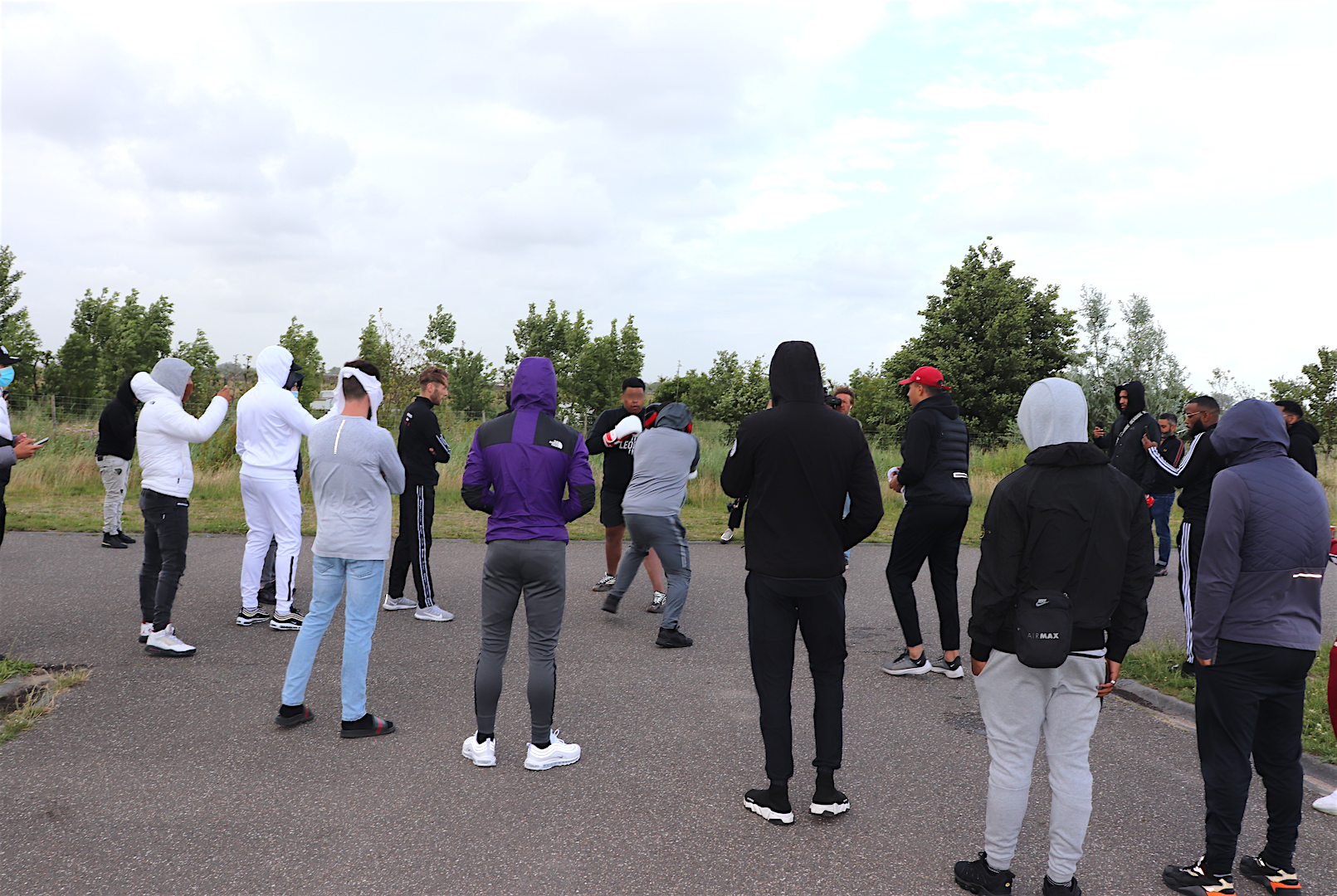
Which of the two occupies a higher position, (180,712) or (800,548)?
(800,548)

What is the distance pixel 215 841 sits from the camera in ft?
11.1

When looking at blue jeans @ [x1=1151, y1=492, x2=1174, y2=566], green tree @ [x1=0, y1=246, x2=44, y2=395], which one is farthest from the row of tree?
blue jeans @ [x1=1151, y1=492, x2=1174, y2=566]

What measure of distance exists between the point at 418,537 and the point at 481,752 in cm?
319

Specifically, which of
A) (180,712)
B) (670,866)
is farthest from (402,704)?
(670,866)

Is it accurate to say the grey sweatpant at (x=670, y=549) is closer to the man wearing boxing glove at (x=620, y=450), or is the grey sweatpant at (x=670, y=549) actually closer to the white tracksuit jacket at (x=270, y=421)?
the man wearing boxing glove at (x=620, y=450)

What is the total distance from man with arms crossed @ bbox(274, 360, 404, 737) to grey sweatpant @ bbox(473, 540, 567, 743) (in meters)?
0.75

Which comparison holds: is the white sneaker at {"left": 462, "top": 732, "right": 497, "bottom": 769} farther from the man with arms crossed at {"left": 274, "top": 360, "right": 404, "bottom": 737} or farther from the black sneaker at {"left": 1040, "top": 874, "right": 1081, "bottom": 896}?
the black sneaker at {"left": 1040, "top": 874, "right": 1081, "bottom": 896}

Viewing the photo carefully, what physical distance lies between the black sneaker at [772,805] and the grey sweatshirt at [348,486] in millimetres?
2412

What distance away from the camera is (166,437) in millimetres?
5836

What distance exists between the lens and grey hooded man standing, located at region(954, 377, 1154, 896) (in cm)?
300

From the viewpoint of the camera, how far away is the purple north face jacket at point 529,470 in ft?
13.5

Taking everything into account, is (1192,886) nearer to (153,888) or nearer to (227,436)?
(153,888)

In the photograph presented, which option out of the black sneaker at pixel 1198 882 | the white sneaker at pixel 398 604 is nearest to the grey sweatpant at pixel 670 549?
the white sneaker at pixel 398 604

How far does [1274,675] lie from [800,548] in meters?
1.87
